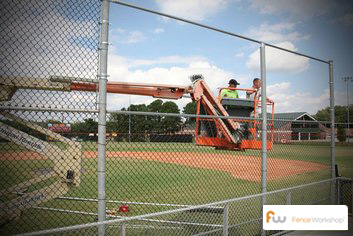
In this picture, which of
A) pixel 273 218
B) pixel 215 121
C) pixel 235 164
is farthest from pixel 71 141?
pixel 235 164

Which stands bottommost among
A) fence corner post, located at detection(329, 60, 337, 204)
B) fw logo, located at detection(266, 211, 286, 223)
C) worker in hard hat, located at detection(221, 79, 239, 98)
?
fw logo, located at detection(266, 211, 286, 223)

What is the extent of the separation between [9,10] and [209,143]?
219 inches

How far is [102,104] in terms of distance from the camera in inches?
124

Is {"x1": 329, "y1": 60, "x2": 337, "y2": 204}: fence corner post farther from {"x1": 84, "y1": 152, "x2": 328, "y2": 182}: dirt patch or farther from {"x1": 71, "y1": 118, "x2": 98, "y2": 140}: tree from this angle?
{"x1": 71, "y1": 118, "x2": 98, "y2": 140}: tree

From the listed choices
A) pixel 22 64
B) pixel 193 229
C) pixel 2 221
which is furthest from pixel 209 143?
pixel 22 64

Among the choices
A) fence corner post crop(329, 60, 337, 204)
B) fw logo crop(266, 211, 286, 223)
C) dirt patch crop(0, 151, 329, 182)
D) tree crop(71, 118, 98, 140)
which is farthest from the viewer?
dirt patch crop(0, 151, 329, 182)

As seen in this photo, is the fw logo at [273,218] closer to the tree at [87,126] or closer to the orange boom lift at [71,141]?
the orange boom lift at [71,141]

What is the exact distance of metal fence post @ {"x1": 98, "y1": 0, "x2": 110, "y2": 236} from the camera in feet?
10.2

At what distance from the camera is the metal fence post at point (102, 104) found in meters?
3.11

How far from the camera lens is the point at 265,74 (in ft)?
16.6

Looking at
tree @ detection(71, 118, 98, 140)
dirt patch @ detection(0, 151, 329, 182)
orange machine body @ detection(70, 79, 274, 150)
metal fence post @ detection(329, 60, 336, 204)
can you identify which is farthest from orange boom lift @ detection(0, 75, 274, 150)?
tree @ detection(71, 118, 98, 140)

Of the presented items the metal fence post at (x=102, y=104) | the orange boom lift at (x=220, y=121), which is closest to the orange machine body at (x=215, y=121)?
the orange boom lift at (x=220, y=121)

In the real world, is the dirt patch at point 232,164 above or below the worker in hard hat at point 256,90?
below

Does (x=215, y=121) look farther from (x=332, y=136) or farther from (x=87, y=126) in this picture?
(x=87, y=126)
